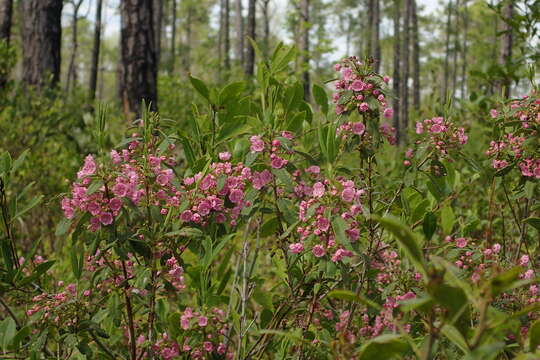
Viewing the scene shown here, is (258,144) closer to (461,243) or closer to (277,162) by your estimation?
(277,162)

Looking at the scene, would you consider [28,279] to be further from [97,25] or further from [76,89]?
[97,25]

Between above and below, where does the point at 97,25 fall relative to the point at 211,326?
above

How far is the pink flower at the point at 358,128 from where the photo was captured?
1.44m

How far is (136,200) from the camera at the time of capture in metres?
1.30

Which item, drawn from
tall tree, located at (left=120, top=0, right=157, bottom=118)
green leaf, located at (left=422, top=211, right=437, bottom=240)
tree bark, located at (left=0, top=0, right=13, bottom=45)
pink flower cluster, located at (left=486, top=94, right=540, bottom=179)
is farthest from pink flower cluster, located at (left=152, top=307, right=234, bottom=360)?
tree bark, located at (left=0, top=0, right=13, bottom=45)

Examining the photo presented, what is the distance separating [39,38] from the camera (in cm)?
721

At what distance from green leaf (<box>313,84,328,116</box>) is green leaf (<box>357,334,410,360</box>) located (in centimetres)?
100

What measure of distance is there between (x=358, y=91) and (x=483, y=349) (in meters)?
0.88

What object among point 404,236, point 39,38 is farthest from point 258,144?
point 39,38

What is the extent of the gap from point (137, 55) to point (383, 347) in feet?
18.1

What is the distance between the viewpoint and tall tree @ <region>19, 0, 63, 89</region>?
23.5 feet

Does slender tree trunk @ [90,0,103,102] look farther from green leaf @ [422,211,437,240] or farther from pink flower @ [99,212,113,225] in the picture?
green leaf @ [422,211,437,240]

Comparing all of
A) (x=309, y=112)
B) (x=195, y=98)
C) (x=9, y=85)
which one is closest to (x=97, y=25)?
(x=195, y=98)

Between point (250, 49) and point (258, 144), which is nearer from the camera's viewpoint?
point (258, 144)
